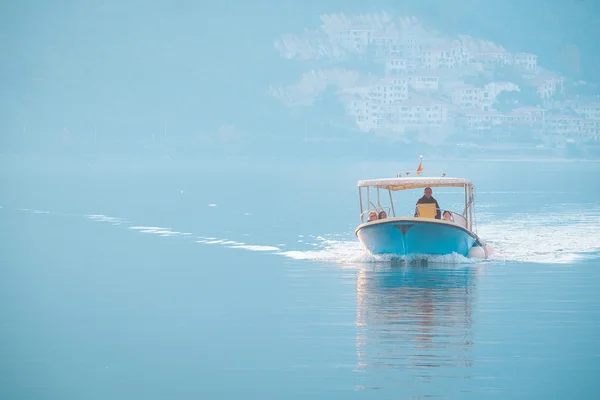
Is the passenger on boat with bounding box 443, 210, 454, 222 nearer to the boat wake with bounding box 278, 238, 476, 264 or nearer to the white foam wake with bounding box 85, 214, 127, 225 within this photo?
the boat wake with bounding box 278, 238, 476, 264

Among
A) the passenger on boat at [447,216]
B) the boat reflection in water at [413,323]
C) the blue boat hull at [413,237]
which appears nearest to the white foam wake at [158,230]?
the blue boat hull at [413,237]

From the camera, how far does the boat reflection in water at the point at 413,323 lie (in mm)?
16500

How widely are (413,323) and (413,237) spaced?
329 inches

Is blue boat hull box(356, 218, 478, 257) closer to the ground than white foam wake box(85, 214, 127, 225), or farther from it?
closer to the ground

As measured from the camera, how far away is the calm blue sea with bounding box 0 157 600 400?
53.3ft

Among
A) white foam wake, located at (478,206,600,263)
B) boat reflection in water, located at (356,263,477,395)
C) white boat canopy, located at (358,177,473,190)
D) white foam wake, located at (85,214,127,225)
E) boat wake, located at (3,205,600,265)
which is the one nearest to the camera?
boat reflection in water, located at (356,263,477,395)

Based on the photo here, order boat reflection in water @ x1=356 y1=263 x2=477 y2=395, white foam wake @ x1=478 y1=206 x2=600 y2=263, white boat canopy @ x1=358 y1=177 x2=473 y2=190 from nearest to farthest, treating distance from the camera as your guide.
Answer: boat reflection in water @ x1=356 y1=263 x2=477 y2=395, white boat canopy @ x1=358 y1=177 x2=473 y2=190, white foam wake @ x1=478 y1=206 x2=600 y2=263

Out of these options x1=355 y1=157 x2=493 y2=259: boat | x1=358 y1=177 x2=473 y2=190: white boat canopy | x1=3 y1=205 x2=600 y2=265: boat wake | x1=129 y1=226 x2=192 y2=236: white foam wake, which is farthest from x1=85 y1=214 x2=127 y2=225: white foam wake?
x1=355 y1=157 x2=493 y2=259: boat

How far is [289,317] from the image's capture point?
21422mm

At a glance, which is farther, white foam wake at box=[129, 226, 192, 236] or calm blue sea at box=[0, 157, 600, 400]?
white foam wake at box=[129, 226, 192, 236]

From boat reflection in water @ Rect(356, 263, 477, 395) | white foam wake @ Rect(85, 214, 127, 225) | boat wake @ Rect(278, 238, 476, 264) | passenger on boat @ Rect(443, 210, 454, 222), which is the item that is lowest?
boat reflection in water @ Rect(356, 263, 477, 395)

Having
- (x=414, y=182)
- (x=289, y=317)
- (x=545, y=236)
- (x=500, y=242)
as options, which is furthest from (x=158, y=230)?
(x=289, y=317)

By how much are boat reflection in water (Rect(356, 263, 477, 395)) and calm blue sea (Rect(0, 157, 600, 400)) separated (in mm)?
44

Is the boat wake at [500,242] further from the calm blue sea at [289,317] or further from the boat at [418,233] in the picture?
the boat at [418,233]
